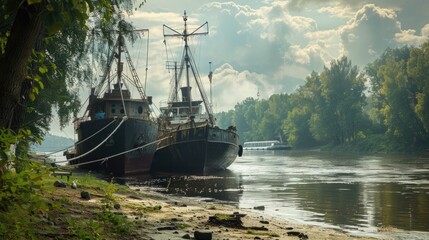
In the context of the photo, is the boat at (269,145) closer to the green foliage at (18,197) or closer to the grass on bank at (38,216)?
the grass on bank at (38,216)

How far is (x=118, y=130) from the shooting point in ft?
126

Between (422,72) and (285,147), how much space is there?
66712 mm

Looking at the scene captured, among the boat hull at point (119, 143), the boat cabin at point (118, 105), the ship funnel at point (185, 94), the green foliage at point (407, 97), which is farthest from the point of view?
the green foliage at point (407, 97)

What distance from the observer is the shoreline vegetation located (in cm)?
577

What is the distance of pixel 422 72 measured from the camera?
80.3 m

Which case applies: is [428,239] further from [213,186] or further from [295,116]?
[295,116]

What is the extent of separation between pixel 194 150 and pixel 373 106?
8204cm

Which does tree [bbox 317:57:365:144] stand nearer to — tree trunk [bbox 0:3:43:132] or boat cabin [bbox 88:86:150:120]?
boat cabin [bbox 88:86:150:120]

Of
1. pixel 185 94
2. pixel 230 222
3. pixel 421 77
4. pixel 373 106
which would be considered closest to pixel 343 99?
pixel 373 106

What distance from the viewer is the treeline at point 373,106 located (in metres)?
84.3

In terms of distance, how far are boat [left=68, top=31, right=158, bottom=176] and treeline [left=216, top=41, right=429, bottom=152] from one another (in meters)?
51.4

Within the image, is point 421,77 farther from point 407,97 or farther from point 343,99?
point 343,99

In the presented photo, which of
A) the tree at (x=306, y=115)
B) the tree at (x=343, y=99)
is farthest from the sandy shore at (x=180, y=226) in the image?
the tree at (x=306, y=115)

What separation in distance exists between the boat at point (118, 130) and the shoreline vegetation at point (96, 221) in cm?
2095
